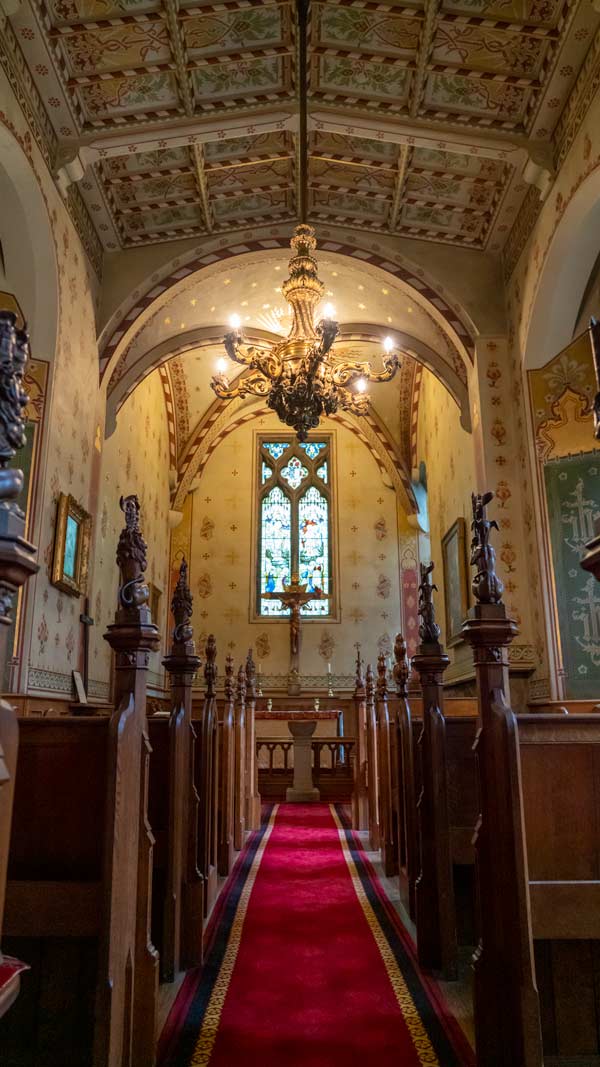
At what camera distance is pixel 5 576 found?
1361 millimetres

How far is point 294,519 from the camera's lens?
13.5 meters

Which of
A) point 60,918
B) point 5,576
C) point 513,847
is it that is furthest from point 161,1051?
point 5,576

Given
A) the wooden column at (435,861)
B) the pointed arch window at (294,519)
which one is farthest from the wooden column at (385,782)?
the pointed arch window at (294,519)

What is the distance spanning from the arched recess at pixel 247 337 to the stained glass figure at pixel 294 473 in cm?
365

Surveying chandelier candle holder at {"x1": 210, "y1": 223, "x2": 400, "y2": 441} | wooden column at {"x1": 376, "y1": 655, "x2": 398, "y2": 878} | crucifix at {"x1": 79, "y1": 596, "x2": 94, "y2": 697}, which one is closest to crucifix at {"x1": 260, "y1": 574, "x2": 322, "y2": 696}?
crucifix at {"x1": 79, "y1": 596, "x2": 94, "y2": 697}

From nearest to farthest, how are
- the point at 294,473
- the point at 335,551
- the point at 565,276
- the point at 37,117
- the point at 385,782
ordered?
the point at 385,782 → the point at 37,117 → the point at 565,276 → the point at 335,551 → the point at 294,473

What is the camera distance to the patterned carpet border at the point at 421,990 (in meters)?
2.42

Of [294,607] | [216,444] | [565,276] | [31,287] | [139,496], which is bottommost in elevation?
[294,607]

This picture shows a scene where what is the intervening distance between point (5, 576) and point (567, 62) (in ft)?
20.6

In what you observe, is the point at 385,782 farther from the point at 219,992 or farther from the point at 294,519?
the point at 294,519

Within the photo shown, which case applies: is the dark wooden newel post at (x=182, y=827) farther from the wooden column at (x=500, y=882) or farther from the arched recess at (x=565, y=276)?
the arched recess at (x=565, y=276)

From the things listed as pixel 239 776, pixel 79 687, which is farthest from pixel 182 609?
pixel 79 687

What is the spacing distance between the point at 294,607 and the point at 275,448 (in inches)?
122

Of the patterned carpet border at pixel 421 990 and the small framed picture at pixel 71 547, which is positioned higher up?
the small framed picture at pixel 71 547
